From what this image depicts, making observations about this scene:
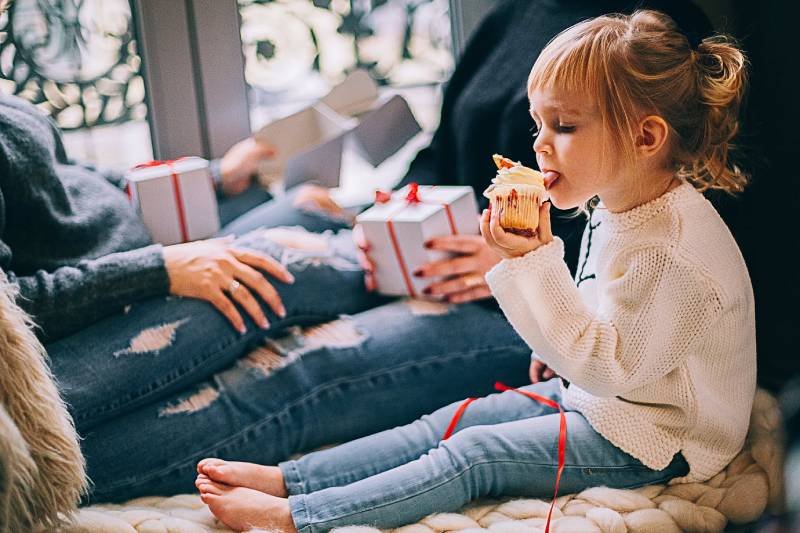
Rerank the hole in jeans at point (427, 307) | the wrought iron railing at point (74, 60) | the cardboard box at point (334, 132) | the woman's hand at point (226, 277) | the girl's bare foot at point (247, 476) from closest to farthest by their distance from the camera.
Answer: the girl's bare foot at point (247, 476) → the woman's hand at point (226, 277) → the hole in jeans at point (427, 307) → the wrought iron railing at point (74, 60) → the cardboard box at point (334, 132)

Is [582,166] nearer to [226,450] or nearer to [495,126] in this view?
[495,126]

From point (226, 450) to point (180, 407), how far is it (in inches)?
3.5

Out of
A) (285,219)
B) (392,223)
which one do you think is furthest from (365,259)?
(285,219)

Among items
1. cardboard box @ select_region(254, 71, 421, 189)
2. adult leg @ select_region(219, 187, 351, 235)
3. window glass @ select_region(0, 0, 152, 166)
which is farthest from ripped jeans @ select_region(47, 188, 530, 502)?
window glass @ select_region(0, 0, 152, 166)

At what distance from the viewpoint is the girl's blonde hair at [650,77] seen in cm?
104

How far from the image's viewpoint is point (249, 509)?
1112 millimetres

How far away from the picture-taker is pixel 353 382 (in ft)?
4.41

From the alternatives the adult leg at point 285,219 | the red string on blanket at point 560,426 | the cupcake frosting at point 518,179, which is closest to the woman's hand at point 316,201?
the adult leg at point 285,219

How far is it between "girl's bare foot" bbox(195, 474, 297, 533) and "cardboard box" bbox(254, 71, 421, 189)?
730 mm

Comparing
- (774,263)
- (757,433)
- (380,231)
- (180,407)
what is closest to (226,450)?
(180,407)

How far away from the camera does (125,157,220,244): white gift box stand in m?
1.46

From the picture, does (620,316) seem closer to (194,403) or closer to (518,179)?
(518,179)

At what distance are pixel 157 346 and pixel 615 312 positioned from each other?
633mm

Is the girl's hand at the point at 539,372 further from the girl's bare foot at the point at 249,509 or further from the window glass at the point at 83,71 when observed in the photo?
the window glass at the point at 83,71
